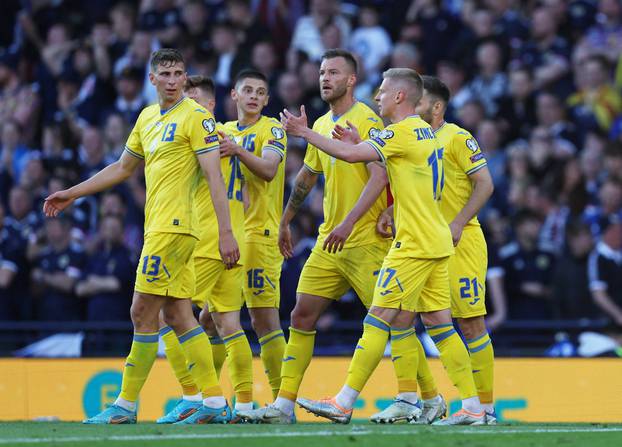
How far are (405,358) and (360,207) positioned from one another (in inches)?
44.5

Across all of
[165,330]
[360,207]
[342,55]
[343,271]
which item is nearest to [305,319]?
[343,271]

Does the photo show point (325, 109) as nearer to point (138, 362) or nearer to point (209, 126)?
point (209, 126)

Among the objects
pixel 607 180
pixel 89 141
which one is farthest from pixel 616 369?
pixel 89 141

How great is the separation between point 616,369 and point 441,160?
13.1ft

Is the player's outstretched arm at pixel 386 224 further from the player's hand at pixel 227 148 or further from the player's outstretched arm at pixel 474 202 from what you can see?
the player's hand at pixel 227 148

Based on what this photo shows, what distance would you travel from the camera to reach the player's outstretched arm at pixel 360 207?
8.82 metres

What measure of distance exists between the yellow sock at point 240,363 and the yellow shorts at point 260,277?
1.08 ft

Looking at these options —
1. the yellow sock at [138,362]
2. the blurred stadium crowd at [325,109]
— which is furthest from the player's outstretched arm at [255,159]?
the blurred stadium crowd at [325,109]

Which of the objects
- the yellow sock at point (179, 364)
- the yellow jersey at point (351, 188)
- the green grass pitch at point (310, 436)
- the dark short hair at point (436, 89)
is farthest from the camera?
the dark short hair at point (436, 89)

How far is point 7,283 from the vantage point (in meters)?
14.3

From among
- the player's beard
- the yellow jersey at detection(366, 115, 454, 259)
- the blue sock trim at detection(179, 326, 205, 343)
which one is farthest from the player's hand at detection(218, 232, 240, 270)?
the player's beard

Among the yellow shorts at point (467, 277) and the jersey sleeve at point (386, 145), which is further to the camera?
the yellow shorts at point (467, 277)

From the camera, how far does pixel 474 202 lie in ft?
30.2

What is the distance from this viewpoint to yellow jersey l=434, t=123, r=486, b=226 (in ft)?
30.7
